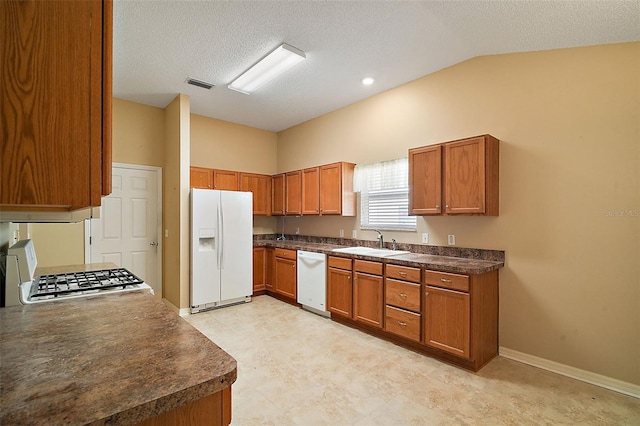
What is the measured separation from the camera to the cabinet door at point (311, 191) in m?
4.86

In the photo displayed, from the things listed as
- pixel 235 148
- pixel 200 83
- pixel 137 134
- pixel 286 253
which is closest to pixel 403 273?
pixel 286 253

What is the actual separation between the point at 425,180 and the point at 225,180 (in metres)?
3.36

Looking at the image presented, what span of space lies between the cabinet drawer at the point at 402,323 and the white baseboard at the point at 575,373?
871 millimetres

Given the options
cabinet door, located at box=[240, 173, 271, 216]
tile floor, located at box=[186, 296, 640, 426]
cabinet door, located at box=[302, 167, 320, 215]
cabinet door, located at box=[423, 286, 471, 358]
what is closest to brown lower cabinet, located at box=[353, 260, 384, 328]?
tile floor, located at box=[186, 296, 640, 426]

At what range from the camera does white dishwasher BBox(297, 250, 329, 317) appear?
4.15 meters

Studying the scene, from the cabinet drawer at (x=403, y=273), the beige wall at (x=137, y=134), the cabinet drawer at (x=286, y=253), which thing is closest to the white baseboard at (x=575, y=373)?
the cabinet drawer at (x=403, y=273)

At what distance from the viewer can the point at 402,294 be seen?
3199 millimetres

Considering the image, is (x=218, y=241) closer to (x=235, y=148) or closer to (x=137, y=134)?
(x=235, y=148)

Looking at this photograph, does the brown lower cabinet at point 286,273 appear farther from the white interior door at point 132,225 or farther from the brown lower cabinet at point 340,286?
the white interior door at point 132,225

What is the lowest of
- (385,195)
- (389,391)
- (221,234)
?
(389,391)

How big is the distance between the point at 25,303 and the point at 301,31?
2.75m

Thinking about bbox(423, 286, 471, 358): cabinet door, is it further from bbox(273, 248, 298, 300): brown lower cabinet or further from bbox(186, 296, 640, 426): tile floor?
bbox(273, 248, 298, 300): brown lower cabinet

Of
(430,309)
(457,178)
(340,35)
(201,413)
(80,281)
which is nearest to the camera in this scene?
(201,413)

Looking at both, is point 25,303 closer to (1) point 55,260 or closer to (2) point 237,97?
(1) point 55,260
